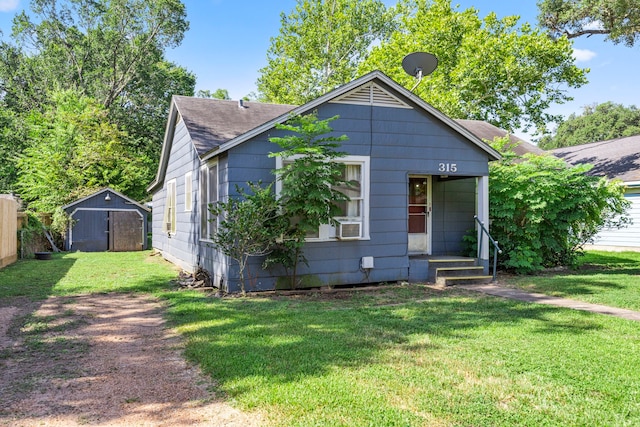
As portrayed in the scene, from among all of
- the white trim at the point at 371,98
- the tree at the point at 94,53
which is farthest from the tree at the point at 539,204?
the tree at the point at 94,53

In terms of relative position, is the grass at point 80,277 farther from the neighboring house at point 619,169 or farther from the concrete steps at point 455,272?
the neighboring house at point 619,169

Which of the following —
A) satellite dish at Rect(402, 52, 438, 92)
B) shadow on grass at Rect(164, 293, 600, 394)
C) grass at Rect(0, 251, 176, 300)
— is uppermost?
satellite dish at Rect(402, 52, 438, 92)

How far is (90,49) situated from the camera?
89.0ft

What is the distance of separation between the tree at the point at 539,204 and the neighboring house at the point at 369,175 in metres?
0.72

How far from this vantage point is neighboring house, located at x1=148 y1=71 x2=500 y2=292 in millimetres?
8039

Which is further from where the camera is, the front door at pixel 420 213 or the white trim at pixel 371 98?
the front door at pixel 420 213

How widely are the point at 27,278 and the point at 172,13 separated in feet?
74.2

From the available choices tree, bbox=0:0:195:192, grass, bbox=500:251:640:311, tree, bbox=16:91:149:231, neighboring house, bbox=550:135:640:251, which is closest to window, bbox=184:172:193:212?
grass, bbox=500:251:640:311

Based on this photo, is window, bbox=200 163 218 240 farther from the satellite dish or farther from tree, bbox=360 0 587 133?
tree, bbox=360 0 587 133

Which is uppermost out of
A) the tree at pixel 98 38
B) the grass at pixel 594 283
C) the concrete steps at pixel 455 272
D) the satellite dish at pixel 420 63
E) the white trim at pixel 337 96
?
the tree at pixel 98 38

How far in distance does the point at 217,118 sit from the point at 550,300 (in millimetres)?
7668

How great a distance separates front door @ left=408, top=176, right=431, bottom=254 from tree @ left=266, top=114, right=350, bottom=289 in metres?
3.01

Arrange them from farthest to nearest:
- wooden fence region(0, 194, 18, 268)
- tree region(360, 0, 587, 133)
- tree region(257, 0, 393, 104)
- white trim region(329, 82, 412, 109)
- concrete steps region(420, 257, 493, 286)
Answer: tree region(257, 0, 393, 104) → tree region(360, 0, 587, 133) → wooden fence region(0, 194, 18, 268) → concrete steps region(420, 257, 493, 286) → white trim region(329, 82, 412, 109)

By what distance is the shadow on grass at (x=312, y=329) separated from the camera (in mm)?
4082
